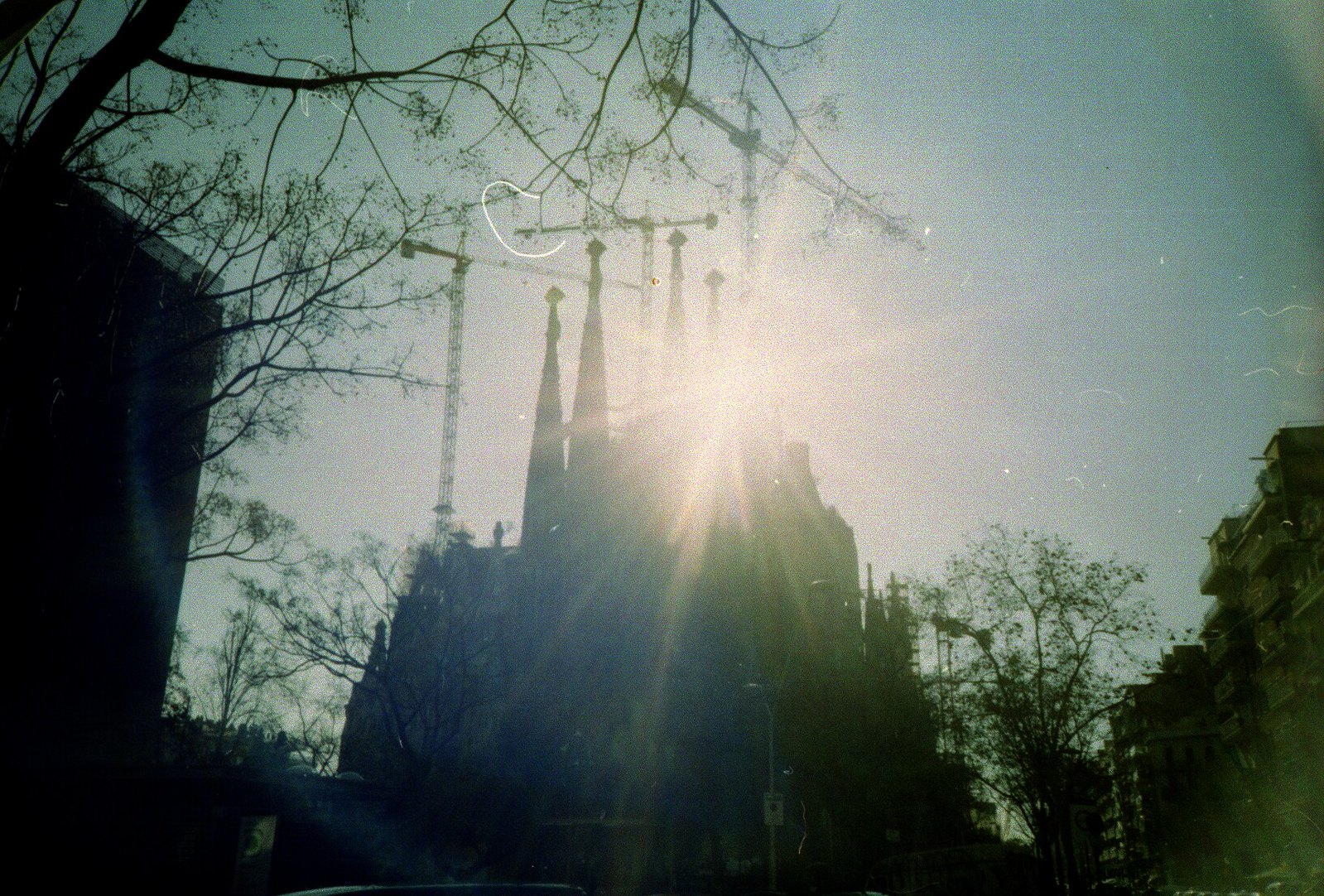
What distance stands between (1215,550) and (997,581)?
37230 millimetres

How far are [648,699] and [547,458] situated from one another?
29821 mm

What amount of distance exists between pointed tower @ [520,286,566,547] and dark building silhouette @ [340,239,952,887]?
6.68 meters

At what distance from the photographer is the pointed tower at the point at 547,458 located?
6406 centimetres

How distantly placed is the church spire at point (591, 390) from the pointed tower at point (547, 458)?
57.2 inches

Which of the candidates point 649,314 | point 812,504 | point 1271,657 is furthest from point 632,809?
point 649,314

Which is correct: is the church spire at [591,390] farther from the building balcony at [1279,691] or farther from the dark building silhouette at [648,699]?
the building balcony at [1279,691]

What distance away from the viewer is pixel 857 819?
37.2 meters

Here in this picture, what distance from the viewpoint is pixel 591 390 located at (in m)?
68.1

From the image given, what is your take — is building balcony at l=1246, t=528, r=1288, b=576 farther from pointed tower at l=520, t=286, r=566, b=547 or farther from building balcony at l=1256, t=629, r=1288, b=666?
pointed tower at l=520, t=286, r=566, b=547

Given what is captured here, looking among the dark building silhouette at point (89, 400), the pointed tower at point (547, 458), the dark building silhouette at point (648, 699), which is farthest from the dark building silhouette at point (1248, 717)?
the pointed tower at point (547, 458)

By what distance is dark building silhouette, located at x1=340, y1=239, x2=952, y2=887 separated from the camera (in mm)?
33688

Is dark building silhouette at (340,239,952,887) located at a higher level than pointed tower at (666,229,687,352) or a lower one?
lower

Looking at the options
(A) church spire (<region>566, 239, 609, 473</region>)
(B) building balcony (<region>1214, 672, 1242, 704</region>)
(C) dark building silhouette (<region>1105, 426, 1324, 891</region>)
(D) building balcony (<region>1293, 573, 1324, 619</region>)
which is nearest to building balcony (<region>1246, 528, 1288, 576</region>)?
(C) dark building silhouette (<region>1105, 426, 1324, 891</region>)

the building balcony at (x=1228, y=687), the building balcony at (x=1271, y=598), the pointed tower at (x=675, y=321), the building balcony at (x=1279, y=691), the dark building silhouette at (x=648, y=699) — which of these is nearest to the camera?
the dark building silhouette at (x=648, y=699)
